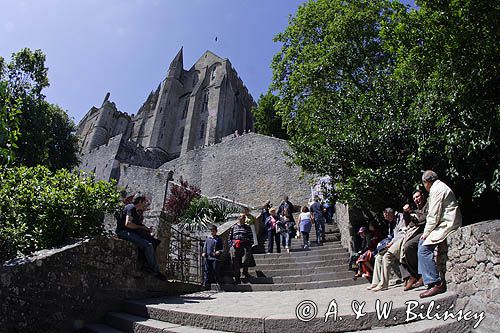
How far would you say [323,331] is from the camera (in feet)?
10.8

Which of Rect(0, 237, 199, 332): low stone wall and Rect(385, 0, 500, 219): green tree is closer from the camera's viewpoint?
Rect(0, 237, 199, 332): low stone wall

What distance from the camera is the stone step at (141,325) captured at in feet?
12.4

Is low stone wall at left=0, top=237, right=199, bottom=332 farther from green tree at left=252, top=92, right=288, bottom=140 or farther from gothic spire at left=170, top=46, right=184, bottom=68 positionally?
gothic spire at left=170, top=46, right=184, bottom=68

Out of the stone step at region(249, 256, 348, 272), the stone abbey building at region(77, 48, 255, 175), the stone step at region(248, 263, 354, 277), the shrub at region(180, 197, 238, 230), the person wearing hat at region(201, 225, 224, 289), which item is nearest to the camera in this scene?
the person wearing hat at region(201, 225, 224, 289)

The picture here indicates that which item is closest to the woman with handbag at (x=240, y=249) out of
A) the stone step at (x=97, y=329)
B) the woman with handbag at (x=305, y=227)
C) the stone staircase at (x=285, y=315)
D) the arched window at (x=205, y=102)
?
the stone staircase at (x=285, y=315)

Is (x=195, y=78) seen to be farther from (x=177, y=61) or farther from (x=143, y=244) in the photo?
(x=143, y=244)

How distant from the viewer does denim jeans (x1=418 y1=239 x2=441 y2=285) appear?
3.79 m

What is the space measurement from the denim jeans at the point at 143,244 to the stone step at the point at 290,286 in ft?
7.29

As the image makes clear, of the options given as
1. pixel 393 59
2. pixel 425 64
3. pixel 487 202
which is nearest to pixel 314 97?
pixel 393 59

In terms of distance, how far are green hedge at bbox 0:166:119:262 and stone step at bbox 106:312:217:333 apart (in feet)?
4.82

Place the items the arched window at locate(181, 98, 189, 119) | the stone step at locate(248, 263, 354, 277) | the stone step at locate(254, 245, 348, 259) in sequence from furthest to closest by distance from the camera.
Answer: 1. the arched window at locate(181, 98, 189, 119)
2. the stone step at locate(254, 245, 348, 259)
3. the stone step at locate(248, 263, 354, 277)

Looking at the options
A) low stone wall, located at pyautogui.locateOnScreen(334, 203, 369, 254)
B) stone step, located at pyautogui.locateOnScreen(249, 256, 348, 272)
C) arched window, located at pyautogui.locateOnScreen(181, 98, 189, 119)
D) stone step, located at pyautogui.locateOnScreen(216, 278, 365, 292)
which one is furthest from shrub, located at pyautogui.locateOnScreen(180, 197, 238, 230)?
arched window, located at pyautogui.locateOnScreen(181, 98, 189, 119)

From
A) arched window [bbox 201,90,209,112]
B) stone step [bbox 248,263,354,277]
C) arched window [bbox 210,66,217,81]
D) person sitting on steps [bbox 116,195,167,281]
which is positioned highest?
arched window [bbox 210,66,217,81]

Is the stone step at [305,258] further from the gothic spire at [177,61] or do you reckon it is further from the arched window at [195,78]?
the gothic spire at [177,61]
